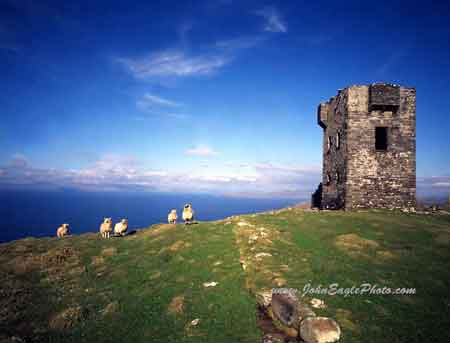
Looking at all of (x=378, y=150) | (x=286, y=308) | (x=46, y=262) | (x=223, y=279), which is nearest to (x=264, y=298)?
(x=286, y=308)

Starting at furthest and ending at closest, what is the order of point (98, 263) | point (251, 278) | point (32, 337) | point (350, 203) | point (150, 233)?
point (350, 203)
point (150, 233)
point (98, 263)
point (251, 278)
point (32, 337)

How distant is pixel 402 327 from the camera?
9945mm

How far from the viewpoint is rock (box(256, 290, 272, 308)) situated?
12117 mm

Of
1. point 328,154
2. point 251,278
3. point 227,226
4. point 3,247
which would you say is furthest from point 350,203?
point 3,247

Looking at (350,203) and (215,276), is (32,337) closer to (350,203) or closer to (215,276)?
(215,276)

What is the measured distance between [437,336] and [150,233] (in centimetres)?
2197

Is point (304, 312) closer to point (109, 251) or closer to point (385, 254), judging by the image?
point (385, 254)

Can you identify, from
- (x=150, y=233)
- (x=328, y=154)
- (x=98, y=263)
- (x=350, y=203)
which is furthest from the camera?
(x=328, y=154)

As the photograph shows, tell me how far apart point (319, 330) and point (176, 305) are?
22.3 ft

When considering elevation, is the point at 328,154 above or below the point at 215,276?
above

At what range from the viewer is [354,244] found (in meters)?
18.0

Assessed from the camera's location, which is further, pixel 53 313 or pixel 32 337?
pixel 53 313

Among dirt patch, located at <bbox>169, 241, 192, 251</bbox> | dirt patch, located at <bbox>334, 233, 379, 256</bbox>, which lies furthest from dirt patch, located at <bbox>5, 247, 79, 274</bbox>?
dirt patch, located at <bbox>334, 233, 379, 256</bbox>

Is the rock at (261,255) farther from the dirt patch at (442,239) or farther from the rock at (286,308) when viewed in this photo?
the dirt patch at (442,239)
